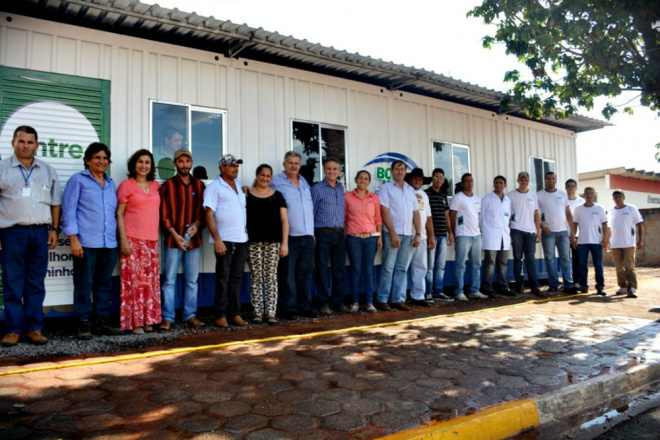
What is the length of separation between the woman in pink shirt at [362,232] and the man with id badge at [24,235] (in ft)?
12.0

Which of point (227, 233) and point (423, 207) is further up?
point (423, 207)

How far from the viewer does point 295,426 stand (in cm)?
271

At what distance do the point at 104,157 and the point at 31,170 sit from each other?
0.68 m

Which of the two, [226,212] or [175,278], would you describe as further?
[226,212]

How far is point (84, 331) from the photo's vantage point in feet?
15.9

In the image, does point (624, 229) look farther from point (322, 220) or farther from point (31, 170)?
point (31, 170)

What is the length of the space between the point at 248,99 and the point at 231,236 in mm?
2168

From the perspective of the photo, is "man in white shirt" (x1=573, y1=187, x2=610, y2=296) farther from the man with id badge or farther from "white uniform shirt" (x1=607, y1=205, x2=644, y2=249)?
the man with id badge

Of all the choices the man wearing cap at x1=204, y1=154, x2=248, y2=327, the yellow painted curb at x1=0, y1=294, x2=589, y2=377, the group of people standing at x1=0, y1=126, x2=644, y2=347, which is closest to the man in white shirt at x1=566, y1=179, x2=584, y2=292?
the group of people standing at x1=0, y1=126, x2=644, y2=347

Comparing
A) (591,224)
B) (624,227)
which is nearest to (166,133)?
(591,224)

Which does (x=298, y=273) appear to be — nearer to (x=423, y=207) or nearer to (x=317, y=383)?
(x=423, y=207)

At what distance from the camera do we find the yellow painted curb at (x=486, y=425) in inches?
102

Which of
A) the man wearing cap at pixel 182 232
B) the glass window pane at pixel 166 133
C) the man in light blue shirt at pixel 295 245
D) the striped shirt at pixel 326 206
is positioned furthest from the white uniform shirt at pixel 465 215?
the glass window pane at pixel 166 133

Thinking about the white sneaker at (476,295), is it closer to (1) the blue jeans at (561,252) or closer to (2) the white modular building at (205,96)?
(2) the white modular building at (205,96)
